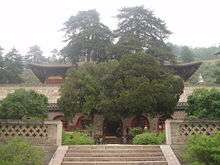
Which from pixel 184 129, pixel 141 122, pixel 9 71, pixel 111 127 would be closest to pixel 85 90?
pixel 111 127

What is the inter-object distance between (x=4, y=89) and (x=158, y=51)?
11.6 metres

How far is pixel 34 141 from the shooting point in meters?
14.4

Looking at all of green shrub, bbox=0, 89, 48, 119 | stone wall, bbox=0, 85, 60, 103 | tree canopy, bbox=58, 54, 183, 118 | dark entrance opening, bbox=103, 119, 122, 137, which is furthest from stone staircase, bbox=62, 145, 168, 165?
stone wall, bbox=0, 85, 60, 103

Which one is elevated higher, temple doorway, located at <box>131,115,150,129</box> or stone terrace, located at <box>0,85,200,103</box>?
stone terrace, located at <box>0,85,200,103</box>

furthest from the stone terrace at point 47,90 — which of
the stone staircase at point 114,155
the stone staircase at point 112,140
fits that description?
the stone staircase at point 114,155

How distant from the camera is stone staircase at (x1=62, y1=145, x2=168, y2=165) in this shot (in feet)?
39.7

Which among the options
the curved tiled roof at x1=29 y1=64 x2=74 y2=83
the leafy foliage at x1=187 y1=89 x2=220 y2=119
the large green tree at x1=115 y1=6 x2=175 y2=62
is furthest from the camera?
the large green tree at x1=115 y1=6 x2=175 y2=62

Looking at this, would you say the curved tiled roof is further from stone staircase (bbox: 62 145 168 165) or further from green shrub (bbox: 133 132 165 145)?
stone staircase (bbox: 62 145 168 165)

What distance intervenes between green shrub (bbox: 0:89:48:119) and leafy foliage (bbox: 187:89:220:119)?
6.19m

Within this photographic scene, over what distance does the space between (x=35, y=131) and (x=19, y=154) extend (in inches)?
140

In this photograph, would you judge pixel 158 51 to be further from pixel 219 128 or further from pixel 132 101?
pixel 219 128

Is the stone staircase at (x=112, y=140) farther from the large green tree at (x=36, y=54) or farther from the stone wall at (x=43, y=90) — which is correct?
the large green tree at (x=36, y=54)

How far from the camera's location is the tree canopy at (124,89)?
19.9m

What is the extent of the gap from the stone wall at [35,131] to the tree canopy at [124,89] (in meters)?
5.85
